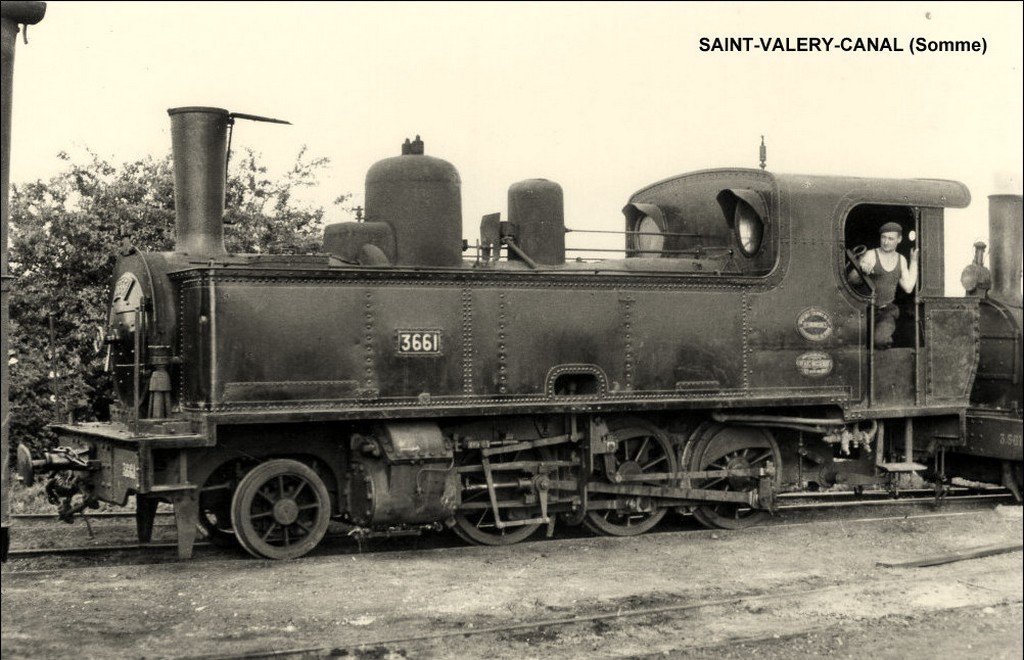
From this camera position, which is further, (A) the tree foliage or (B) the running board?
(A) the tree foliage

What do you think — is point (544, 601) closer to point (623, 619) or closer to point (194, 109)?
point (623, 619)

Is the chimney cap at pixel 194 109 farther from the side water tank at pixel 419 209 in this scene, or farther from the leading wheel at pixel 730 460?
the leading wheel at pixel 730 460

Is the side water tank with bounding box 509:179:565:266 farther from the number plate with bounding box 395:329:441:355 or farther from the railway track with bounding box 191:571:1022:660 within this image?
the railway track with bounding box 191:571:1022:660

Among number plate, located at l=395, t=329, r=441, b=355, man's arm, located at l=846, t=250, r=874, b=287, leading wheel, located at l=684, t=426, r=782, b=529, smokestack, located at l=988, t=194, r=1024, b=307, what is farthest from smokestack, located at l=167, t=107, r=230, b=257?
smokestack, located at l=988, t=194, r=1024, b=307

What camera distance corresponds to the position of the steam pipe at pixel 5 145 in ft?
10.8

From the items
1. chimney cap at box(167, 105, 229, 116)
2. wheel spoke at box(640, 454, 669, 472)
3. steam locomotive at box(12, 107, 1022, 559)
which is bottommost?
wheel spoke at box(640, 454, 669, 472)

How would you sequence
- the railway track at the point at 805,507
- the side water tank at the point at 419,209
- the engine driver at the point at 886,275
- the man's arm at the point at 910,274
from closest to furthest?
the railway track at the point at 805,507
the side water tank at the point at 419,209
the engine driver at the point at 886,275
the man's arm at the point at 910,274

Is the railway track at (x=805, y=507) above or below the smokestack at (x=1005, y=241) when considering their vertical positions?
below

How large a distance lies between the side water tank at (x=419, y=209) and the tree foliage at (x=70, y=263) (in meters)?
4.50

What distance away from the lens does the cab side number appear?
7.99 m

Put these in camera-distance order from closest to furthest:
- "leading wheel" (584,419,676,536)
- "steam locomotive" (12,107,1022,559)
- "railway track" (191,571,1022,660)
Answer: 1. "railway track" (191,571,1022,660)
2. "steam locomotive" (12,107,1022,559)
3. "leading wheel" (584,419,676,536)

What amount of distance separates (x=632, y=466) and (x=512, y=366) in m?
1.42

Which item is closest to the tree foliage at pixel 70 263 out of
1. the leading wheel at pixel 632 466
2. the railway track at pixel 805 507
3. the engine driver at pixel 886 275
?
the railway track at pixel 805 507

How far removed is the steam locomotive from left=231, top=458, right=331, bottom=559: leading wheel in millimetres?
21
